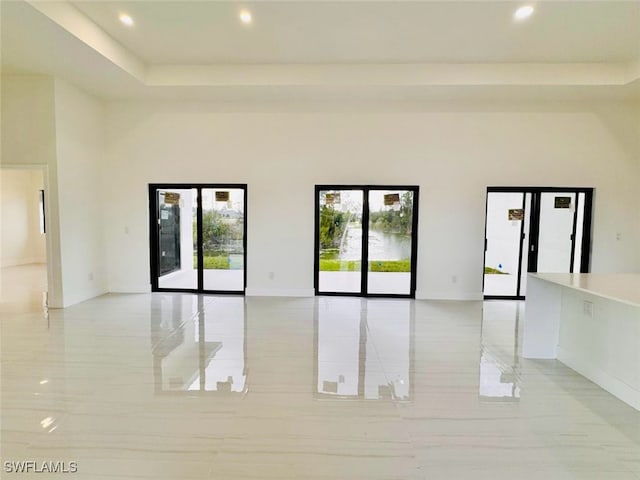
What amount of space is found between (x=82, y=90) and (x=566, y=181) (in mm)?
8190

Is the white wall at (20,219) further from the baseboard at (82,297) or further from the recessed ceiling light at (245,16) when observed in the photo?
the recessed ceiling light at (245,16)

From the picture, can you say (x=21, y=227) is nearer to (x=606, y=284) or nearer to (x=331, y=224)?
(x=331, y=224)

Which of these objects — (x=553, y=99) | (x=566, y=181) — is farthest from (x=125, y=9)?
(x=566, y=181)

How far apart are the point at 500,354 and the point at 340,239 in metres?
3.14

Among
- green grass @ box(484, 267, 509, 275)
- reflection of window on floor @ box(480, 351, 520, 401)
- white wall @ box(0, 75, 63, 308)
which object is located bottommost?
reflection of window on floor @ box(480, 351, 520, 401)

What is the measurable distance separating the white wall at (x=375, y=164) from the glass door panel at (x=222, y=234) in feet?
0.81

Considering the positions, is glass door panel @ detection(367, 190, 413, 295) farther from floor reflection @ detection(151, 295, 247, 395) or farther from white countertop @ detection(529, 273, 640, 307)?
white countertop @ detection(529, 273, 640, 307)

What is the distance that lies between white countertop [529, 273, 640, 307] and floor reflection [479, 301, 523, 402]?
3.02 ft

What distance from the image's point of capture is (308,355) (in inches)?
135

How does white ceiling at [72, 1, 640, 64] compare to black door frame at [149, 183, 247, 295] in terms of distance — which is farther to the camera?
black door frame at [149, 183, 247, 295]

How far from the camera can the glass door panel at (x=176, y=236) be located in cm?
609

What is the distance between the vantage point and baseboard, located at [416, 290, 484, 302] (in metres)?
5.83

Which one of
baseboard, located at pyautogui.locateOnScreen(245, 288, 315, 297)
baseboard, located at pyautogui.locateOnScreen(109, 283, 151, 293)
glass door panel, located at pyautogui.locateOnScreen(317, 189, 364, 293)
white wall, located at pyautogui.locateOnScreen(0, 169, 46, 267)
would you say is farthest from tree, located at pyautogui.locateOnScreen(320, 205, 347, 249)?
white wall, located at pyautogui.locateOnScreen(0, 169, 46, 267)

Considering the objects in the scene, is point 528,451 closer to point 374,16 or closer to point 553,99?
point 374,16
